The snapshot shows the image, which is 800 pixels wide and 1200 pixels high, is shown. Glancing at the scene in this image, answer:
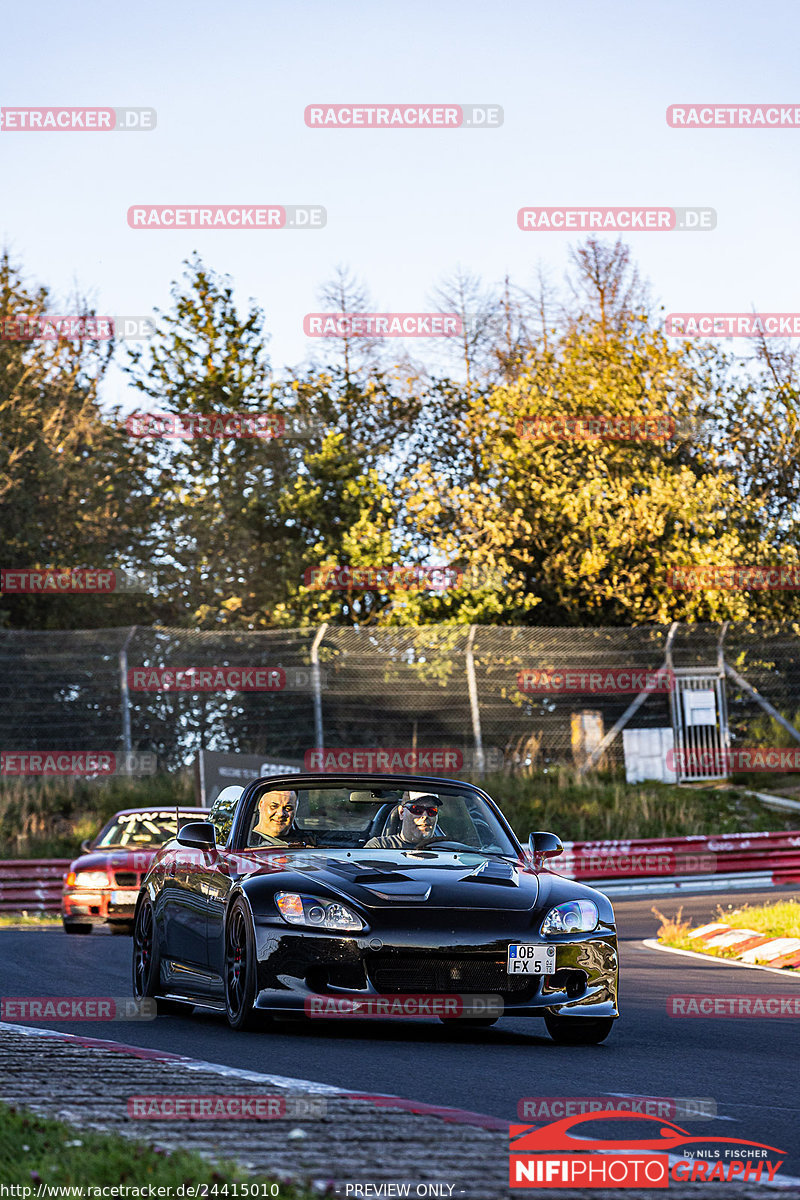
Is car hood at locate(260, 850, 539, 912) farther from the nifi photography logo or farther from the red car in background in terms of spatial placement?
the red car in background

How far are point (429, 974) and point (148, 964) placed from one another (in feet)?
9.05

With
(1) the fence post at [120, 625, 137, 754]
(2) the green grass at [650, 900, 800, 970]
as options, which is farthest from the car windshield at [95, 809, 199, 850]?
(1) the fence post at [120, 625, 137, 754]

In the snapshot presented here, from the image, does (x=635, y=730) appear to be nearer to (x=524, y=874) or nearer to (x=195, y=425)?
(x=195, y=425)

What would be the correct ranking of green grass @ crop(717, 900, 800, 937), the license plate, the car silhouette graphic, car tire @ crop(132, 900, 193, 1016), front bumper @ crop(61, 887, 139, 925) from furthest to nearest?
front bumper @ crop(61, 887, 139, 925) → green grass @ crop(717, 900, 800, 937) → car tire @ crop(132, 900, 193, 1016) → the license plate → the car silhouette graphic

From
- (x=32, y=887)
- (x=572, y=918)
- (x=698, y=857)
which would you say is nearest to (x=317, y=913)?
(x=572, y=918)

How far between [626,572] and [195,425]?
9.78 metres

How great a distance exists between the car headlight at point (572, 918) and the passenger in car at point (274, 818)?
1635 mm

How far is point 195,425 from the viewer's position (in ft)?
118

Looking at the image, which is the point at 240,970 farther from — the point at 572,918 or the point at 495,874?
the point at 572,918

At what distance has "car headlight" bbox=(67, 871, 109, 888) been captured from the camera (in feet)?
58.1

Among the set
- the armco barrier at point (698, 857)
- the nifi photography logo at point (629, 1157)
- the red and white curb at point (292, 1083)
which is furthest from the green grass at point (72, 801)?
the nifi photography logo at point (629, 1157)

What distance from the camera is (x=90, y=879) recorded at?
17.8m

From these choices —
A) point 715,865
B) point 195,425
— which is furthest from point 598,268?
point 715,865

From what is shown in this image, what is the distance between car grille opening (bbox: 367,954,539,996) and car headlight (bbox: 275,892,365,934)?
200 mm
